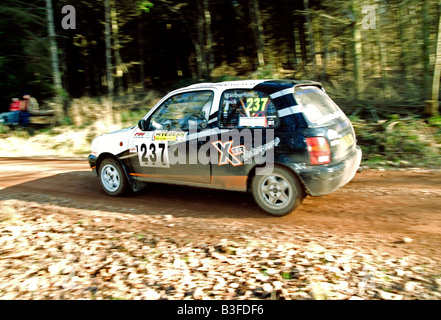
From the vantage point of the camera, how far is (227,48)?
2050cm

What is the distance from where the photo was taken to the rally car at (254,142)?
4684mm

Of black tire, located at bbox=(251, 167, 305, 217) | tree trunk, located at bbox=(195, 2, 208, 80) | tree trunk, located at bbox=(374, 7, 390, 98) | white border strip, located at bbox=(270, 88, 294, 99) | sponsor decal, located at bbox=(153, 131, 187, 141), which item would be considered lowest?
black tire, located at bbox=(251, 167, 305, 217)

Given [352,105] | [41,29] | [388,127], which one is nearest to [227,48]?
[41,29]

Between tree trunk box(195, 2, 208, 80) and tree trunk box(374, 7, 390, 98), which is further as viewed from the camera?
tree trunk box(195, 2, 208, 80)

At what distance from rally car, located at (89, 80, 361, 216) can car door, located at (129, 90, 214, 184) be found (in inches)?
0.6

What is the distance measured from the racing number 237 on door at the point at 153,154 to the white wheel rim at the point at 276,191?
156cm

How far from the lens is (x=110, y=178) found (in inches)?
251

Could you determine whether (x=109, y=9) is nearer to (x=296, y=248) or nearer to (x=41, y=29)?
(x=41, y=29)

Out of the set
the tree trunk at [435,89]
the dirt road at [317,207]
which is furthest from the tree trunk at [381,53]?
the dirt road at [317,207]

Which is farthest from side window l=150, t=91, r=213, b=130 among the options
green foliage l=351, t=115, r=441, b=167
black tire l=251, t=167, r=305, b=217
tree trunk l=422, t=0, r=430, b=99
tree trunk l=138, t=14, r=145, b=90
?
tree trunk l=138, t=14, r=145, b=90

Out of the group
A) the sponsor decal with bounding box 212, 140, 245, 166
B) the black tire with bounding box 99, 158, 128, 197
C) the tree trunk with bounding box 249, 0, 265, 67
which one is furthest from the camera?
the tree trunk with bounding box 249, 0, 265, 67

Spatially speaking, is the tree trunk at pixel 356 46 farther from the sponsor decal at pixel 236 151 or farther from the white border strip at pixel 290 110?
the sponsor decal at pixel 236 151

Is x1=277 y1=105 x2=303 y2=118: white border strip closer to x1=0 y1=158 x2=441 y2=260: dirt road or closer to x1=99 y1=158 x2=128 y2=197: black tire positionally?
x1=0 y1=158 x2=441 y2=260: dirt road

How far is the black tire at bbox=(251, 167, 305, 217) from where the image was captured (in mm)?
4789
